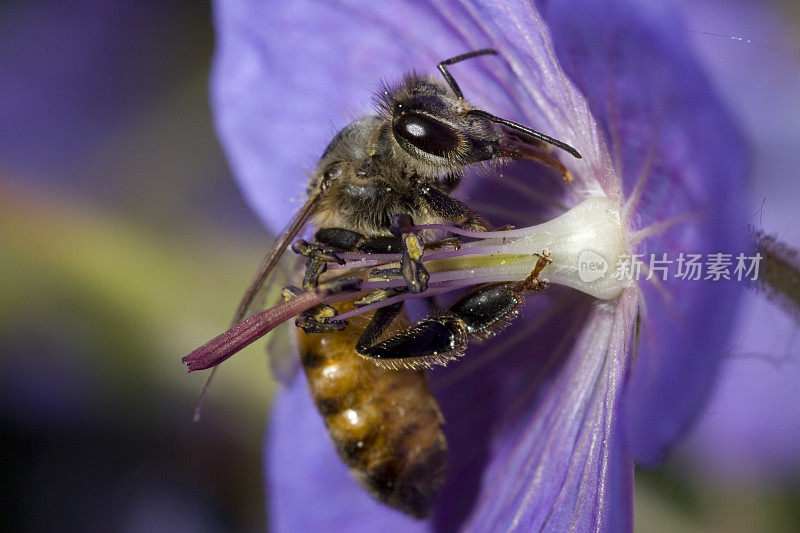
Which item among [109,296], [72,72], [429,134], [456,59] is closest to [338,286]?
[429,134]

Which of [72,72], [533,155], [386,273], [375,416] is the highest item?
[72,72]

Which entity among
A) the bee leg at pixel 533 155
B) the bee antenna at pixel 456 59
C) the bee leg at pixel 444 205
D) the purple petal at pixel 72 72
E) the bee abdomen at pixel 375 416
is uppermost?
the purple petal at pixel 72 72

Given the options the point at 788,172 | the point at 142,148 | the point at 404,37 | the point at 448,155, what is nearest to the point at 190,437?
the point at 142,148

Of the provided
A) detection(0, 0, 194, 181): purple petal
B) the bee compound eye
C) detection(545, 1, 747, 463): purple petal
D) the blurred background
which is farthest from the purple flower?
detection(0, 0, 194, 181): purple petal

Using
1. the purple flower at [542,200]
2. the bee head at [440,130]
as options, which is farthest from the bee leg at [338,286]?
the purple flower at [542,200]

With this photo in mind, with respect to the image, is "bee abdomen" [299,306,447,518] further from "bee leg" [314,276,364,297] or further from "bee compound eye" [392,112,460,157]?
"bee compound eye" [392,112,460,157]

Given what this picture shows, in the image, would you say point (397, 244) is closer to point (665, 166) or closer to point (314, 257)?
point (314, 257)

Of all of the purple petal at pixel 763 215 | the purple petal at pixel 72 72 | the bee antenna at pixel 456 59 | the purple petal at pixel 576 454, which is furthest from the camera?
the purple petal at pixel 72 72

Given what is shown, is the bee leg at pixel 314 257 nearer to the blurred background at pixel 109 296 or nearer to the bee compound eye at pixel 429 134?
the bee compound eye at pixel 429 134
